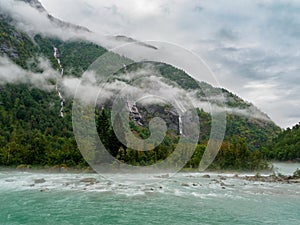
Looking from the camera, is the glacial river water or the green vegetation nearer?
the glacial river water

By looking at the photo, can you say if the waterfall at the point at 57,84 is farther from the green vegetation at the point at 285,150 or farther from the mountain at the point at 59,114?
the green vegetation at the point at 285,150

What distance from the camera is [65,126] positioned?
70812 millimetres

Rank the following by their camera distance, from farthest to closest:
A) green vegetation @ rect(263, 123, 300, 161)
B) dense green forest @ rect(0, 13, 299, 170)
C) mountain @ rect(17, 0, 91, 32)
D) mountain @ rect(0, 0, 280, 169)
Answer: mountain @ rect(17, 0, 91, 32), green vegetation @ rect(263, 123, 300, 161), mountain @ rect(0, 0, 280, 169), dense green forest @ rect(0, 13, 299, 170)

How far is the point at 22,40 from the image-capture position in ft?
404

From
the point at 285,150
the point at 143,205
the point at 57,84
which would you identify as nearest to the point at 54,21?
the point at 57,84

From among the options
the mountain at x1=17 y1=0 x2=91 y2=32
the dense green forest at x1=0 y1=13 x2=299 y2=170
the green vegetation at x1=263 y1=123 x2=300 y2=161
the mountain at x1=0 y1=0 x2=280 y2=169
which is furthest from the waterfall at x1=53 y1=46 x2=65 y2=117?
the green vegetation at x1=263 y1=123 x2=300 y2=161

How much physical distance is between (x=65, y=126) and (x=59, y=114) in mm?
8834

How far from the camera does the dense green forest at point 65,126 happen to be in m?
37.6

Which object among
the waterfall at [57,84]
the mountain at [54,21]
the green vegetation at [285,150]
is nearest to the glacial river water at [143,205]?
the green vegetation at [285,150]

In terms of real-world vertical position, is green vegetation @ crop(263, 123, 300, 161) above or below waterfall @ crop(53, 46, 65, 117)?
below

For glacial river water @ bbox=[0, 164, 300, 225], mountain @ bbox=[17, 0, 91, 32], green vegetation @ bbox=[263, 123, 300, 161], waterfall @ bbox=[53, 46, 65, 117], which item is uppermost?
mountain @ bbox=[17, 0, 91, 32]

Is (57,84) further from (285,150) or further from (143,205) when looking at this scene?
(143,205)

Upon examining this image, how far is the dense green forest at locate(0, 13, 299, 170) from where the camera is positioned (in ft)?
123

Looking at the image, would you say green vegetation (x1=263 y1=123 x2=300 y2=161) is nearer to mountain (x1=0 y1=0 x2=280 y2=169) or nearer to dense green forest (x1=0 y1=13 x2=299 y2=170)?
dense green forest (x1=0 y1=13 x2=299 y2=170)
